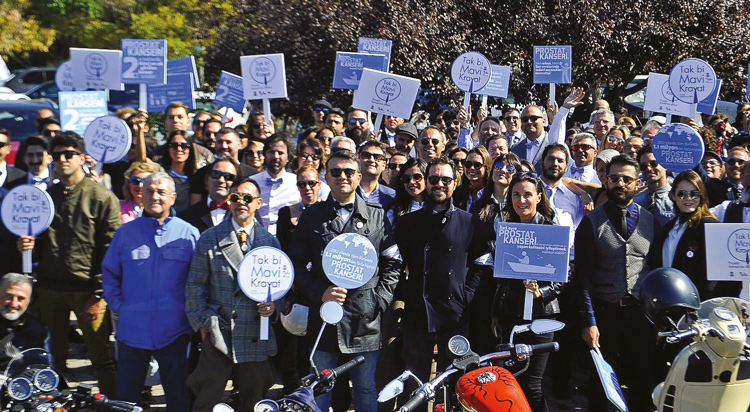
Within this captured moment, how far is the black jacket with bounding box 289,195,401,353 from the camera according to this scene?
222 inches

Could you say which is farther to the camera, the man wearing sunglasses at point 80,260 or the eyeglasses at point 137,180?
the eyeglasses at point 137,180

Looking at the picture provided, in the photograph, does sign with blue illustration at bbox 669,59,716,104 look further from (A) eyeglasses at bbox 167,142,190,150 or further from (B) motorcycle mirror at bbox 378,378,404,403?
(B) motorcycle mirror at bbox 378,378,404,403

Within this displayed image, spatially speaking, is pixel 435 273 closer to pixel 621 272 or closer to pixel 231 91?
pixel 621 272

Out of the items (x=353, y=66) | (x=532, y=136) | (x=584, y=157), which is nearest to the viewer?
(x=584, y=157)

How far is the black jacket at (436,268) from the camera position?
5.86 m

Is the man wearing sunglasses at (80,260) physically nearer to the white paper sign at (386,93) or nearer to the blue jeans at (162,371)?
the blue jeans at (162,371)

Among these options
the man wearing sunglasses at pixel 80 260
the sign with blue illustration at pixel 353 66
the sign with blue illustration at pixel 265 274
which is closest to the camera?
the sign with blue illustration at pixel 265 274

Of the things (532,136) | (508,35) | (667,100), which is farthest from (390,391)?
(508,35)

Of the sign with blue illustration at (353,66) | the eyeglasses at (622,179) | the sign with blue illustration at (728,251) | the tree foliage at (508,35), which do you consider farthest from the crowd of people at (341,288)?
the tree foliage at (508,35)

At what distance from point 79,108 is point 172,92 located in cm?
134

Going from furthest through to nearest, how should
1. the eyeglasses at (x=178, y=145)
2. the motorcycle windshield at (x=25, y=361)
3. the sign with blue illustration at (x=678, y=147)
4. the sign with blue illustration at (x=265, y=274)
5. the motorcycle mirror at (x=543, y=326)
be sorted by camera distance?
the eyeglasses at (x=178, y=145) < the sign with blue illustration at (x=678, y=147) < the sign with blue illustration at (x=265, y=274) < the motorcycle windshield at (x=25, y=361) < the motorcycle mirror at (x=543, y=326)

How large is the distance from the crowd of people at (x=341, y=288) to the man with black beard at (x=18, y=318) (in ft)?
0.04

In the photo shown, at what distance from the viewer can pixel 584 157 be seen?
26.3 ft

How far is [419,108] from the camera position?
1473 centimetres
